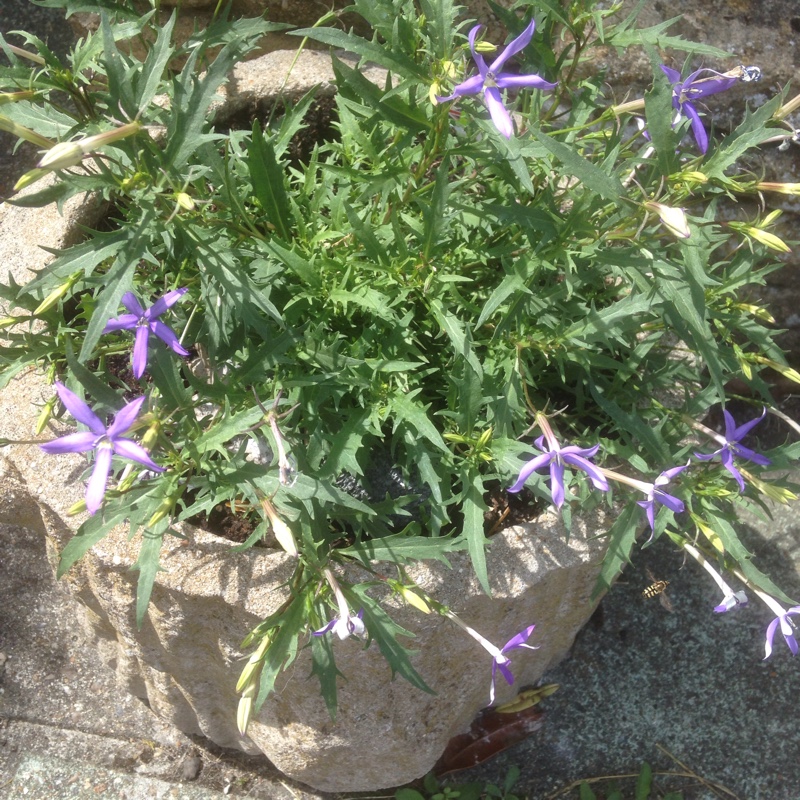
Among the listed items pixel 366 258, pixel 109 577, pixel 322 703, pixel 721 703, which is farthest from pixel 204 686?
pixel 721 703

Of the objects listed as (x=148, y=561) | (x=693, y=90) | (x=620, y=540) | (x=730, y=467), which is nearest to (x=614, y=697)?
(x=620, y=540)

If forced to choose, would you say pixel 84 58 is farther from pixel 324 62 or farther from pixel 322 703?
pixel 322 703

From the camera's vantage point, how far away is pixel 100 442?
41.5 inches

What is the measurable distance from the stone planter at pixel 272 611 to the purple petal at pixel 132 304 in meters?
0.35

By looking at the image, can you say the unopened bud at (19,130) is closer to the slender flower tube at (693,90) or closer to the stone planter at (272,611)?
the stone planter at (272,611)

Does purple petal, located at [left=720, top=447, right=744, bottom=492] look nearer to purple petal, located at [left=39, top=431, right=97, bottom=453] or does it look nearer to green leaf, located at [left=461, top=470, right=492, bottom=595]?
green leaf, located at [left=461, top=470, right=492, bottom=595]

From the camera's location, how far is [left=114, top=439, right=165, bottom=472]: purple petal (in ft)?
3.28

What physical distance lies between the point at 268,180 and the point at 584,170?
0.51 meters

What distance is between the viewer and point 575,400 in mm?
1695

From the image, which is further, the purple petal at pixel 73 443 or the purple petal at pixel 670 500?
the purple petal at pixel 670 500

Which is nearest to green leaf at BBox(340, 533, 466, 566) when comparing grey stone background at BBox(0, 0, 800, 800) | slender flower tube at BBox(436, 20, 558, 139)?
slender flower tube at BBox(436, 20, 558, 139)

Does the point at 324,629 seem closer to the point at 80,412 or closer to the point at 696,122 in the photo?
the point at 80,412

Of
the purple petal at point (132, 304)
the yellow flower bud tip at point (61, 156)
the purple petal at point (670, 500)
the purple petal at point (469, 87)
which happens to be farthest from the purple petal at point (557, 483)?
the yellow flower bud tip at point (61, 156)

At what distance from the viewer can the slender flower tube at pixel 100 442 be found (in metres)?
1.01
